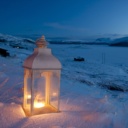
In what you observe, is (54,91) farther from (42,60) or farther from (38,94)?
(42,60)

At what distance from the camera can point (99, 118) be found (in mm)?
4098

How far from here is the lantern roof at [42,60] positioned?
391 cm

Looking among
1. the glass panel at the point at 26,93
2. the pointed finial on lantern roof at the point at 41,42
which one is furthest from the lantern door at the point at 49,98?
the pointed finial on lantern roof at the point at 41,42

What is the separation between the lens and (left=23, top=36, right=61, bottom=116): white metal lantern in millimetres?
3932

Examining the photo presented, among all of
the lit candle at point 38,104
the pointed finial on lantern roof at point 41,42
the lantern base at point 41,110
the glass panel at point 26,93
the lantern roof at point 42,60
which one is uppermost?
the pointed finial on lantern roof at point 41,42

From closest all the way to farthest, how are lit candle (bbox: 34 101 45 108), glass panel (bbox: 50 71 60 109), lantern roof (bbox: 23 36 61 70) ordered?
lantern roof (bbox: 23 36 61 70), glass panel (bbox: 50 71 60 109), lit candle (bbox: 34 101 45 108)

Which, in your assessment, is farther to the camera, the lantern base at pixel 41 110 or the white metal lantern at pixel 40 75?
the lantern base at pixel 41 110

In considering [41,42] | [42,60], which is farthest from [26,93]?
[41,42]

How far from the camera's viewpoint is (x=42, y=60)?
3.97 metres

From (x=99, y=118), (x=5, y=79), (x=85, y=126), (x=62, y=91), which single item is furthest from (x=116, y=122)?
(x=5, y=79)

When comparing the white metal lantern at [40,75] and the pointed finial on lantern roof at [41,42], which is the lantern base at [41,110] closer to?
the white metal lantern at [40,75]

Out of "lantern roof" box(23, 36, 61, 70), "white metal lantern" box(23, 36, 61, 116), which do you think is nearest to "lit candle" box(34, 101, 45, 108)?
"white metal lantern" box(23, 36, 61, 116)

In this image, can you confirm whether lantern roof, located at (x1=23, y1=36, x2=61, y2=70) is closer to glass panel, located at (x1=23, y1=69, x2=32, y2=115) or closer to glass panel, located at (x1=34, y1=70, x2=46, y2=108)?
glass panel, located at (x1=34, y1=70, x2=46, y2=108)

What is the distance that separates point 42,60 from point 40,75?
30 cm
